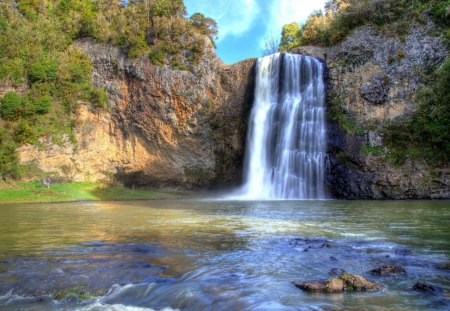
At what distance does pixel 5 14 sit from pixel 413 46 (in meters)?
37.6

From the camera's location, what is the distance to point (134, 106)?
37594 mm

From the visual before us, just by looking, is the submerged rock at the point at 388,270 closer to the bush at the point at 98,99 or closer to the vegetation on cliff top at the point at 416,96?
the vegetation on cliff top at the point at 416,96

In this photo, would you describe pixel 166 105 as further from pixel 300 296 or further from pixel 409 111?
pixel 300 296

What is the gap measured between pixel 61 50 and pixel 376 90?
2927 centimetres

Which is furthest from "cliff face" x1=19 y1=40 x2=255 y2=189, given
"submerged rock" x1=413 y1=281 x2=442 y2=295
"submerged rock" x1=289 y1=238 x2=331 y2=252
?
"submerged rock" x1=413 y1=281 x2=442 y2=295

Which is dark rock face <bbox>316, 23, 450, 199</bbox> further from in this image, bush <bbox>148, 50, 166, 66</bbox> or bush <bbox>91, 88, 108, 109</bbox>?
bush <bbox>91, 88, 108, 109</bbox>

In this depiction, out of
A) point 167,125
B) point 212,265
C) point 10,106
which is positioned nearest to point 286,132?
point 167,125

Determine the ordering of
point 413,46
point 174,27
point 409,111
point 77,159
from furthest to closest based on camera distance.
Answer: point 174,27 → point 77,159 → point 413,46 → point 409,111


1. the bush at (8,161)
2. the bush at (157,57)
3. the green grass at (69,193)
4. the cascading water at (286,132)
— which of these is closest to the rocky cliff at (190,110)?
the bush at (157,57)

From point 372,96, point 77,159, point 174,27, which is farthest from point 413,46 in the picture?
point 77,159

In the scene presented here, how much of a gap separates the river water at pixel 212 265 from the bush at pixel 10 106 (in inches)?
958

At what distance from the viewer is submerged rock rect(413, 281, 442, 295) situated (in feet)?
17.5

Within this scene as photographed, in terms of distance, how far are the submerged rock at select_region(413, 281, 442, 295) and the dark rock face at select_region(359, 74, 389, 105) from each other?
93.3 ft

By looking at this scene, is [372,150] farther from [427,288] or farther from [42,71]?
[42,71]
